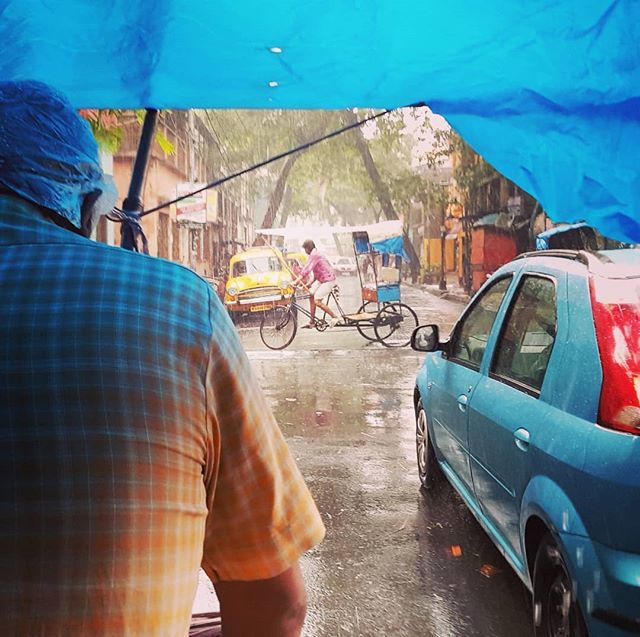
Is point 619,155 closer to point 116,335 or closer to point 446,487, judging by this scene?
point 116,335

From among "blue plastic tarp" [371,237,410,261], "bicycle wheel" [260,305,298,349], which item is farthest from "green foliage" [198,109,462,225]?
"bicycle wheel" [260,305,298,349]

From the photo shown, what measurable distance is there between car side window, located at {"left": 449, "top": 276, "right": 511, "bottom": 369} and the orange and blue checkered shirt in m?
3.07

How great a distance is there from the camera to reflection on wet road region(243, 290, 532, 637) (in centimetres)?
348

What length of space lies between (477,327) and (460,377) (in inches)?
17.3

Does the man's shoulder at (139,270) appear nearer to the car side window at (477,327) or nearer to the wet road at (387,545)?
the wet road at (387,545)

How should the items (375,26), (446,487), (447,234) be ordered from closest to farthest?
(375,26)
(446,487)
(447,234)

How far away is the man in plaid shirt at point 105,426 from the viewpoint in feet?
3.29

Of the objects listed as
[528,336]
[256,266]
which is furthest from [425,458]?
[256,266]

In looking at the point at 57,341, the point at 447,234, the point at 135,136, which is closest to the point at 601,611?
the point at 57,341

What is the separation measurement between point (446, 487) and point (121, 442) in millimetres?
4706

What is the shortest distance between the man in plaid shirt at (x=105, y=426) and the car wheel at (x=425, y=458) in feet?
13.6

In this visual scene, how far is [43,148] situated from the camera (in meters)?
1.14

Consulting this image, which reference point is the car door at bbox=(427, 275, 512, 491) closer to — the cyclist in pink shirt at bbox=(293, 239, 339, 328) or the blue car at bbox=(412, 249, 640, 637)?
the blue car at bbox=(412, 249, 640, 637)

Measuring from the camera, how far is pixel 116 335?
1.05 metres
